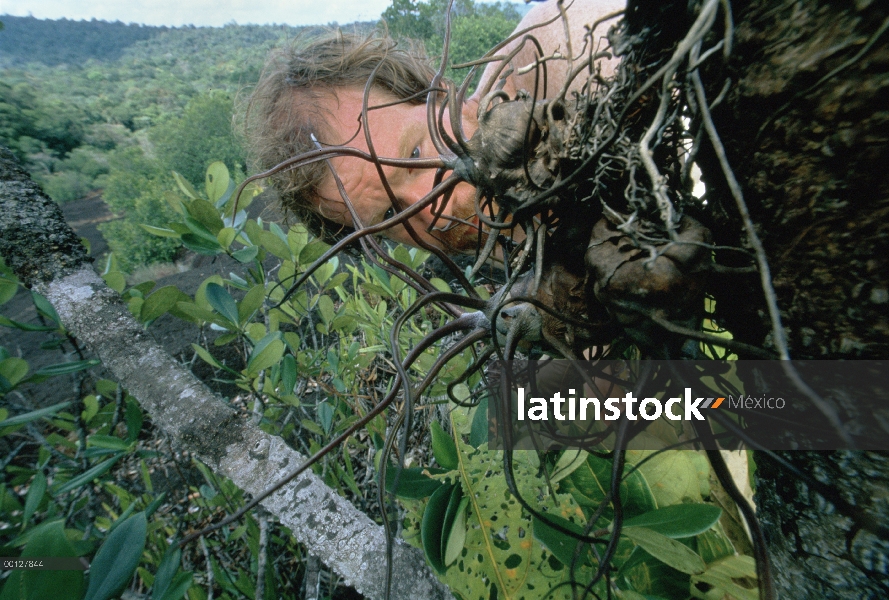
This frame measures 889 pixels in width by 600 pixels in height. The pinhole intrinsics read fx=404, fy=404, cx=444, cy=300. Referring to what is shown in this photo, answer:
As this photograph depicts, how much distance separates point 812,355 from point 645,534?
200 millimetres

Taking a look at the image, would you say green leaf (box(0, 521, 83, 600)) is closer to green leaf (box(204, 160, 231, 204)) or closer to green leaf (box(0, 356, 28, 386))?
green leaf (box(0, 356, 28, 386))

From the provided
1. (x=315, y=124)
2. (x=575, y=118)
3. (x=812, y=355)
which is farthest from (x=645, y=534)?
(x=315, y=124)

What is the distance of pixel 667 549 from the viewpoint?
301 mm

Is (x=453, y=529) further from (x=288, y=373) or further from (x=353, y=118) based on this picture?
(x=353, y=118)

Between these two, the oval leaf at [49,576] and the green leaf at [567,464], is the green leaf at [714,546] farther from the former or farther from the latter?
the oval leaf at [49,576]

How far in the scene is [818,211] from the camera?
6.6 inches

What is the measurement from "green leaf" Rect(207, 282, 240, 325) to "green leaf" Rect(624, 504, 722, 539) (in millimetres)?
575

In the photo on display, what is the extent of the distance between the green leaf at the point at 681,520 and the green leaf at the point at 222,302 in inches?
22.6

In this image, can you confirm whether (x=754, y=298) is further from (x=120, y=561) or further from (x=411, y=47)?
(x=411, y=47)

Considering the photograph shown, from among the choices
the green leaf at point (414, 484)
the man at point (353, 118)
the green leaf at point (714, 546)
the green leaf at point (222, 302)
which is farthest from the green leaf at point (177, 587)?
the man at point (353, 118)

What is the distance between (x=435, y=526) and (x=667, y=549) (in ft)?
0.63

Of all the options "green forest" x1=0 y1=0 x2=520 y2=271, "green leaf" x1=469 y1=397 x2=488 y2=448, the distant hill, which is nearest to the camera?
"green leaf" x1=469 y1=397 x2=488 y2=448

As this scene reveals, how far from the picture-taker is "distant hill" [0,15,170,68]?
96.5 feet

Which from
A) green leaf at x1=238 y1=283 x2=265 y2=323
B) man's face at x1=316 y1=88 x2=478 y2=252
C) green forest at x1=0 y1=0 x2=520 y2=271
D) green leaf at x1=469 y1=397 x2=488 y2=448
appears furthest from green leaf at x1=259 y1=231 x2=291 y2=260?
green leaf at x1=469 y1=397 x2=488 y2=448
